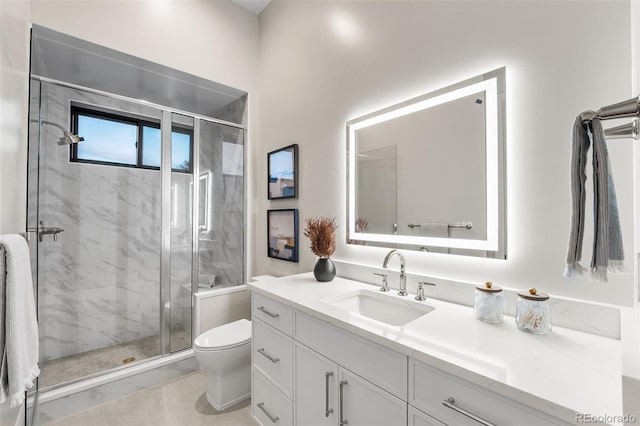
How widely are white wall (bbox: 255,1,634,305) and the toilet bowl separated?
2.27 ft

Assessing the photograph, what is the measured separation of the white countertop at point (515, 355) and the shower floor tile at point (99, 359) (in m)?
1.91

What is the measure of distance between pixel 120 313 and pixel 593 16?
375cm

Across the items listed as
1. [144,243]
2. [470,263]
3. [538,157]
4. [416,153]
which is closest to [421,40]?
[416,153]

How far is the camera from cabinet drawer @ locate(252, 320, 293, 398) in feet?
4.61

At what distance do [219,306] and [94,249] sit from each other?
1.29 m

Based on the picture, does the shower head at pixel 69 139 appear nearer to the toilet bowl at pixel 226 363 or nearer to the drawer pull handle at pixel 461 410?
the toilet bowl at pixel 226 363

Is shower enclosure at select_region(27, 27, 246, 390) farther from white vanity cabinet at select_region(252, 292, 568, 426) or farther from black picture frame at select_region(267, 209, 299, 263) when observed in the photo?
white vanity cabinet at select_region(252, 292, 568, 426)

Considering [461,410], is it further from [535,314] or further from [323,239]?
[323,239]

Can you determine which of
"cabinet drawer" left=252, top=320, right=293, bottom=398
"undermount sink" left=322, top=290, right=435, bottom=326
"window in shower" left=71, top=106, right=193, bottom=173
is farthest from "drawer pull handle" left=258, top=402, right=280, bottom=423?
"window in shower" left=71, top=106, right=193, bottom=173

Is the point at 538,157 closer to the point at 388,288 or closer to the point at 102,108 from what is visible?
the point at 388,288

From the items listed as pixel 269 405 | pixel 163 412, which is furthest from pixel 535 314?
pixel 163 412

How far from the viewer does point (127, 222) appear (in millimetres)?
2758

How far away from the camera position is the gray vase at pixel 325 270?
175cm

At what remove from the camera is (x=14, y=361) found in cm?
Result: 96
